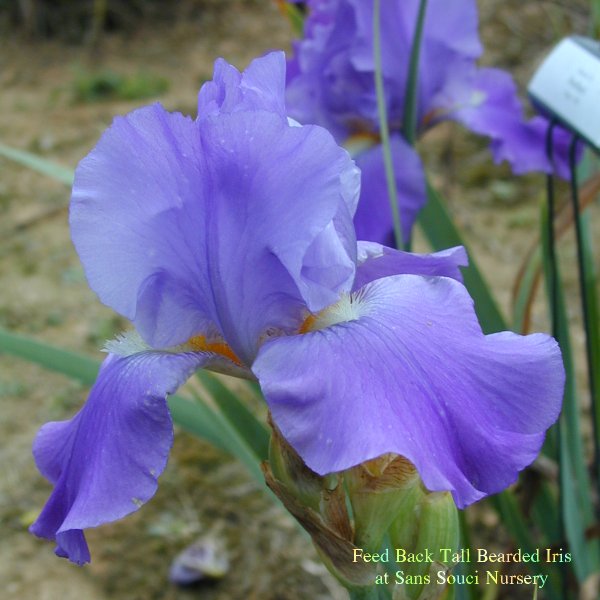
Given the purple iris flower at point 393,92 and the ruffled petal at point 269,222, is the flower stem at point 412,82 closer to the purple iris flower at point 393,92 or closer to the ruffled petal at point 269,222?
the purple iris flower at point 393,92

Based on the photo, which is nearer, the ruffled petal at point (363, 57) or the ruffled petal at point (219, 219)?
the ruffled petal at point (219, 219)

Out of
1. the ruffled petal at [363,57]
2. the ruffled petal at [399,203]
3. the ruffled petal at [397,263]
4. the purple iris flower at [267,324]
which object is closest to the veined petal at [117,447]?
the purple iris flower at [267,324]

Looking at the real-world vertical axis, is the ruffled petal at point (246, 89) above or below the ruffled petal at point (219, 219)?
above

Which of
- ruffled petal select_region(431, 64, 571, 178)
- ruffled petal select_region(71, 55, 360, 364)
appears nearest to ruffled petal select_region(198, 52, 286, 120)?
ruffled petal select_region(71, 55, 360, 364)

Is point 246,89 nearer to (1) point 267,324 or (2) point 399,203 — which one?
(1) point 267,324

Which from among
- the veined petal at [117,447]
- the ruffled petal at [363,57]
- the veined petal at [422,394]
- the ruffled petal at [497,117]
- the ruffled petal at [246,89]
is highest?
the ruffled petal at [246,89]

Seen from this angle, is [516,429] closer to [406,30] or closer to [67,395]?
[406,30]

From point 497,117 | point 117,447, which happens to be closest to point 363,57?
point 497,117
